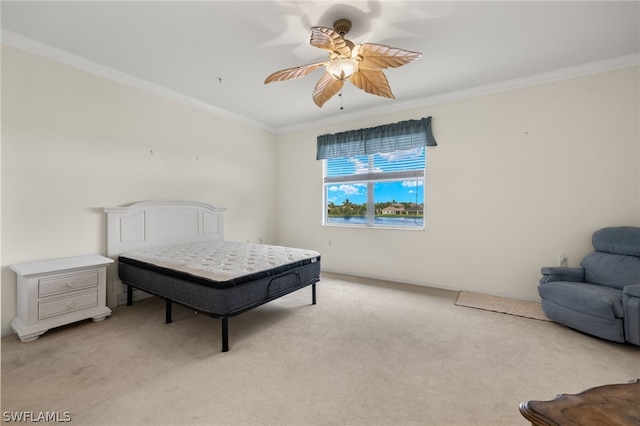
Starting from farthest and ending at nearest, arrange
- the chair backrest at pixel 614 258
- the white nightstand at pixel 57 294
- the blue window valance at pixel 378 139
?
the blue window valance at pixel 378 139 < the chair backrest at pixel 614 258 < the white nightstand at pixel 57 294

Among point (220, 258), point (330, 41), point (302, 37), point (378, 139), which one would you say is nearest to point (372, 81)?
point (330, 41)

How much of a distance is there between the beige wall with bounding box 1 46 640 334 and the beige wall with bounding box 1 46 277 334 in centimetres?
1

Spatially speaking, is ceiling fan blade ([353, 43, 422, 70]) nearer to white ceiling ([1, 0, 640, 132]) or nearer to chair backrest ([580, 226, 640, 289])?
white ceiling ([1, 0, 640, 132])

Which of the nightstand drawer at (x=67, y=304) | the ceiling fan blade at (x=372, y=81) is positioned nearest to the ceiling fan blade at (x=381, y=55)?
the ceiling fan blade at (x=372, y=81)

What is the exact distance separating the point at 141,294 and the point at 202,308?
168 centimetres

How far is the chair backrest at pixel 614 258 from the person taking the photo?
8.28ft

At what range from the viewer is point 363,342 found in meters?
2.35

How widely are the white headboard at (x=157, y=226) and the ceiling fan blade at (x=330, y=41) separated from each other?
282cm


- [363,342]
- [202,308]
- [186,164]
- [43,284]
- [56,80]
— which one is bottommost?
[363,342]

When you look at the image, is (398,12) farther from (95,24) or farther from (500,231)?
(500,231)

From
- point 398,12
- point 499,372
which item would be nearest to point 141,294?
point 499,372

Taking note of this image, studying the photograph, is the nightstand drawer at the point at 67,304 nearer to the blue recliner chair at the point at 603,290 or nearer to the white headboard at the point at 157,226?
the white headboard at the point at 157,226
